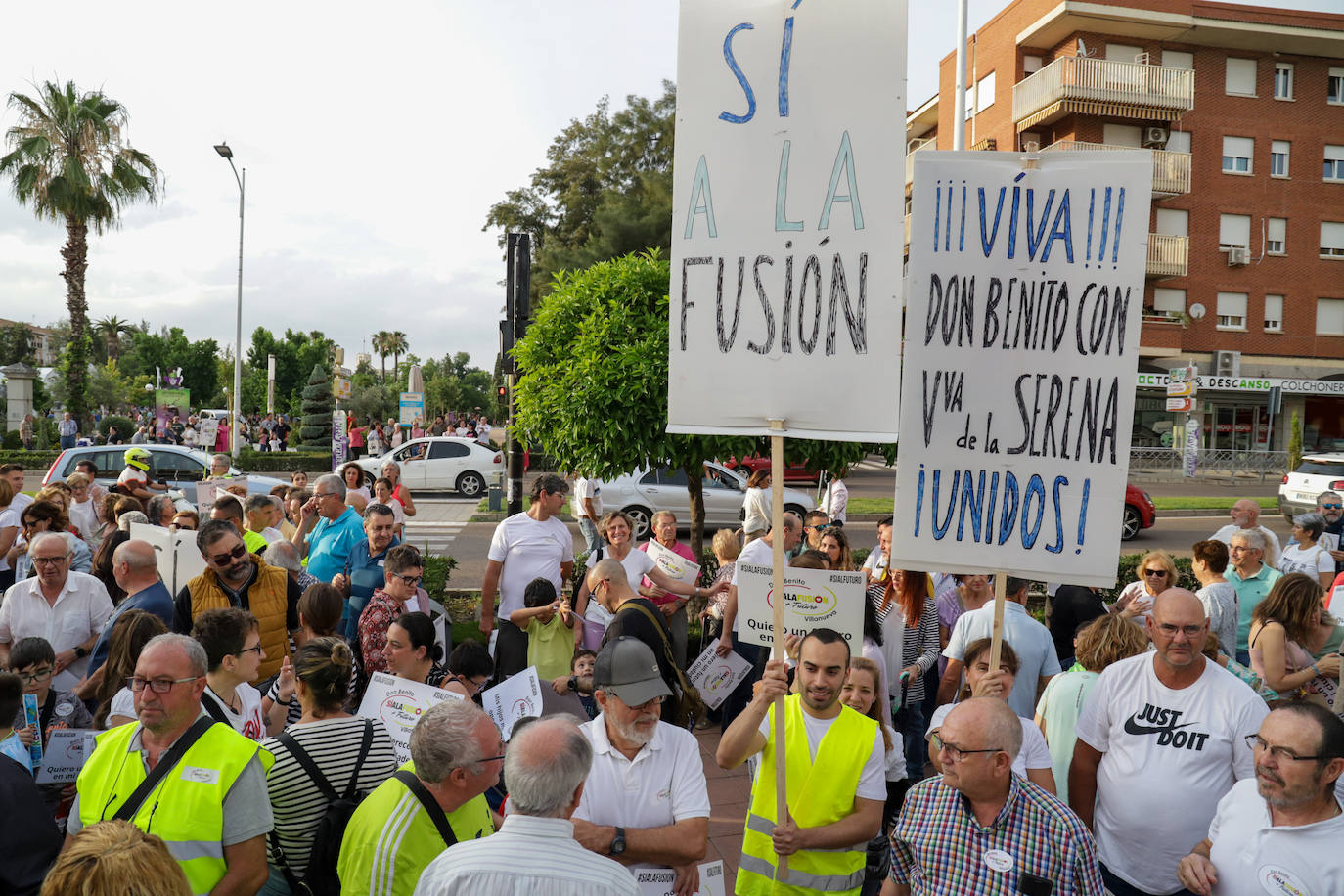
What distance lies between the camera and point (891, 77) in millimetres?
3271

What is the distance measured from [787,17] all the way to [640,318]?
669cm

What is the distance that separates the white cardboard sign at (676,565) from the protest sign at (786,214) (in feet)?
12.1

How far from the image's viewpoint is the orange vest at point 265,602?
212 inches

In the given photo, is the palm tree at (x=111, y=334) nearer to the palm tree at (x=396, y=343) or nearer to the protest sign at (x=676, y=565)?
the palm tree at (x=396, y=343)

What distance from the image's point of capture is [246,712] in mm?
3967

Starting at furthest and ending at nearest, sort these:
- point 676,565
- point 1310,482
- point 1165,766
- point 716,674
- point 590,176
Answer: point 590,176 < point 1310,482 < point 676,565 < point 716,674 < point 1165,766

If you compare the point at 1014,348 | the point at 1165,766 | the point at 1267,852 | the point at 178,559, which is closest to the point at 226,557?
the point at 178,559

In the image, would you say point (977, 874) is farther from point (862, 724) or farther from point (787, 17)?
point (787, 17)

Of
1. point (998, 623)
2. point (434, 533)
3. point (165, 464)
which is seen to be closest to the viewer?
point (998, 623)

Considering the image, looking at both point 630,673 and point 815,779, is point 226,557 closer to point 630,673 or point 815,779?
point 630,673

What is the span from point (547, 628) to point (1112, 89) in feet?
110

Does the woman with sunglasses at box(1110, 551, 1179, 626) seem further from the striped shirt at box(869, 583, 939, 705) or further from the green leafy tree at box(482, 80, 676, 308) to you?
the green leafy tree at box(482, 80, 676, 308)

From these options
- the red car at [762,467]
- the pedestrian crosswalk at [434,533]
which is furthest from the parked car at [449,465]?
the red car at [762,467]

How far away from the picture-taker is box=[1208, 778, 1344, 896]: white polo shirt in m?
2.74
